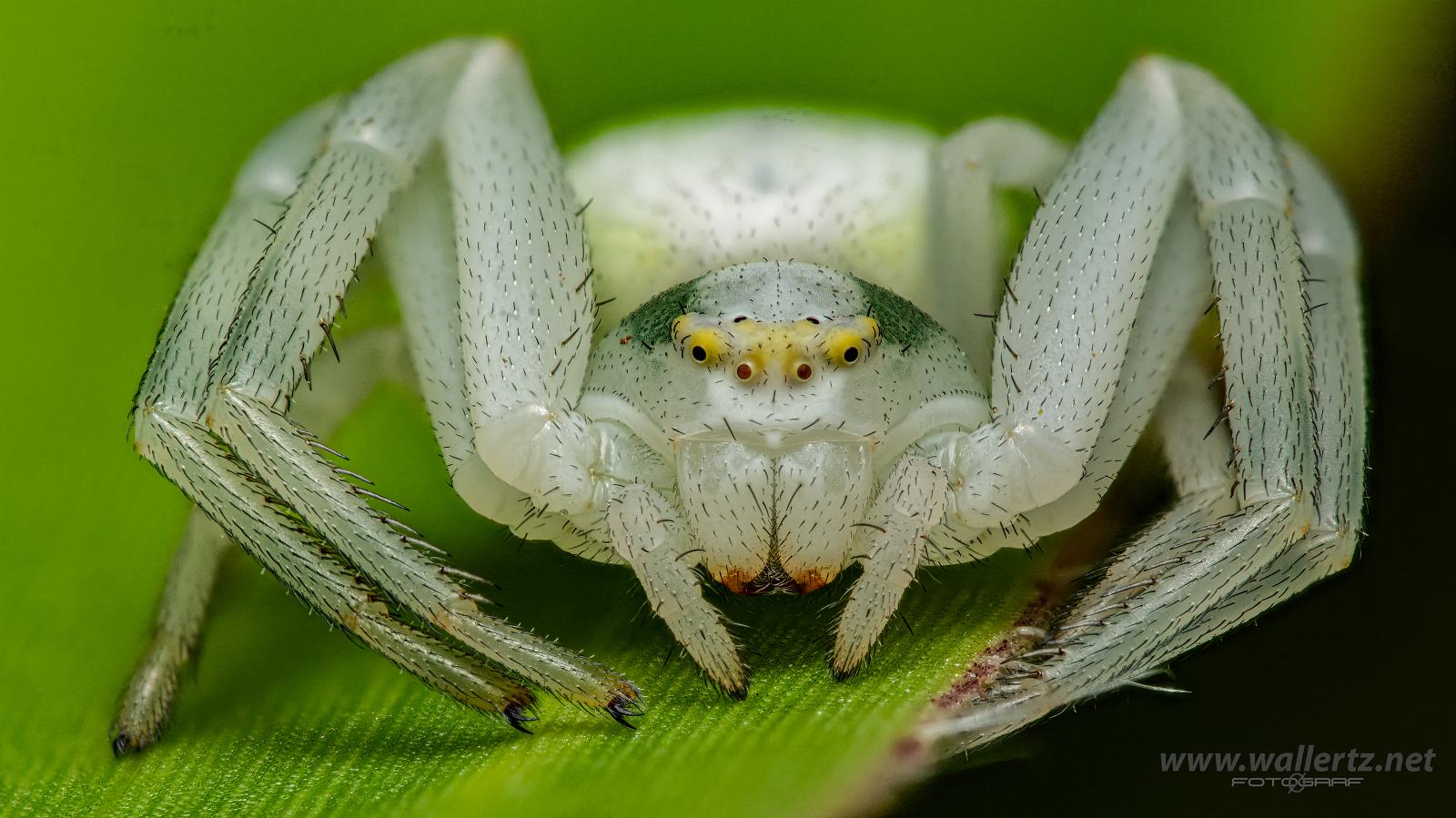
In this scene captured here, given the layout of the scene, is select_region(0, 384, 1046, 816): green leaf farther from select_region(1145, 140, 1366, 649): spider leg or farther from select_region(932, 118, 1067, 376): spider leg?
select_region(932, 118, 1067, 376): spider leg

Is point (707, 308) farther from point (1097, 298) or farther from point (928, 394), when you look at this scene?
point (1097, 298)

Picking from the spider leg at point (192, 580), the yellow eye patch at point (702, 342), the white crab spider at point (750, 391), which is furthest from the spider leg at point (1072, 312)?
the spider leg at point (192, 580)

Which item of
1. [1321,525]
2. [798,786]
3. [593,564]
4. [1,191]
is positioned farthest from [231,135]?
[1321,525]

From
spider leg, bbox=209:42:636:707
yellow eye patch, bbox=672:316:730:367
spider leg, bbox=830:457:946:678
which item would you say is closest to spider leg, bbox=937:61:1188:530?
spider leg, bbox=830:457:946:678

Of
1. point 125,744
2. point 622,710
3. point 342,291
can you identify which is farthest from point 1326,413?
point 125,744

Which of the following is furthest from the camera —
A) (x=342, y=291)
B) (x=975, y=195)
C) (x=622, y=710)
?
(x=975, y=195)

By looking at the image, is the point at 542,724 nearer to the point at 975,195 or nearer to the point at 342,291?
the point at 342,291

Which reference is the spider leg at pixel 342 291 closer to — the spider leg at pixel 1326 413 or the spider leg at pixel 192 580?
the spider leg at pixel 192 580
